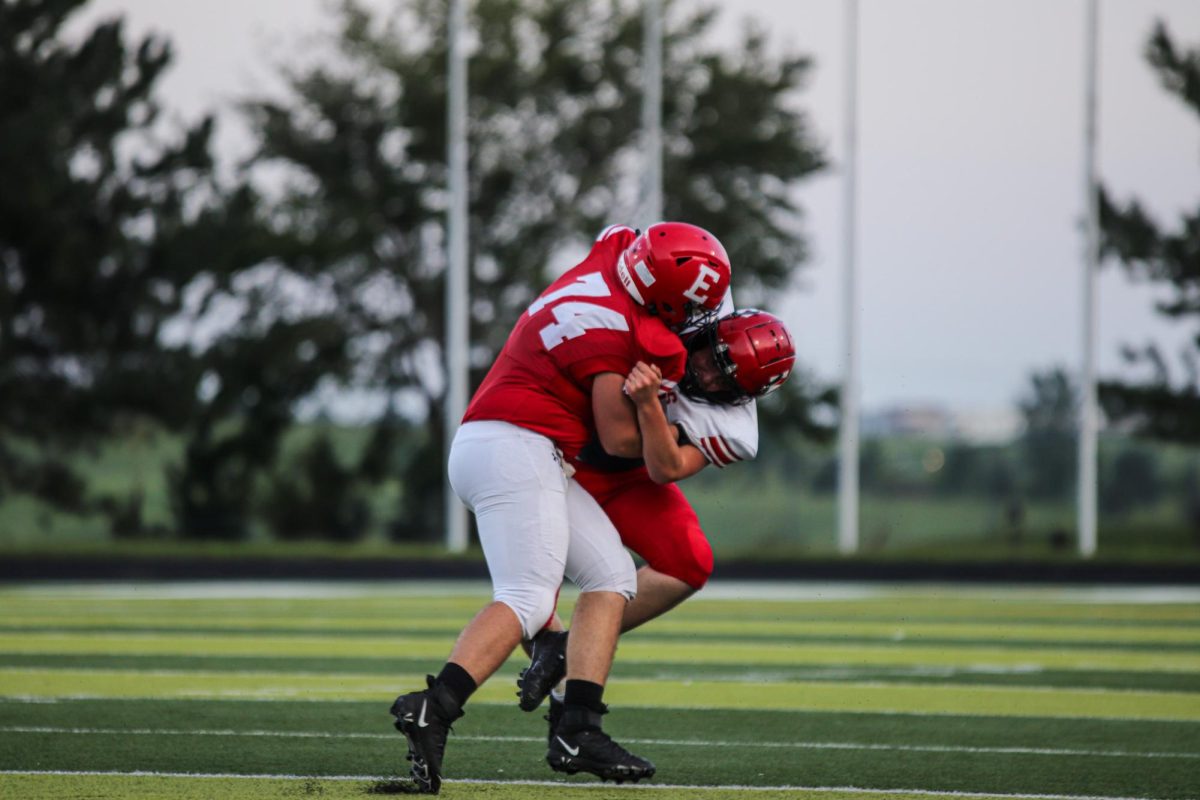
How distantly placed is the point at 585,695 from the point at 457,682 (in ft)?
1.55

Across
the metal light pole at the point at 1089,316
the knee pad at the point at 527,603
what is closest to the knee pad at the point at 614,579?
the knee pad at the point at 527,603

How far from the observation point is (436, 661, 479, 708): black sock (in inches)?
205

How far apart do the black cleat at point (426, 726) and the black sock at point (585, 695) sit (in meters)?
Answer: 0.45

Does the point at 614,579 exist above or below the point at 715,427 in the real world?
below

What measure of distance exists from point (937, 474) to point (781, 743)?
82.9 feet

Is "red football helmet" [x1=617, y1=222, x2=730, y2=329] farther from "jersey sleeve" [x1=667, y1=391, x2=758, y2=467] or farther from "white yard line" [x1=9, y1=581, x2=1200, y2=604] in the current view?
"white yard line" [x1=9, y1=581, x2=1200, y2=604]

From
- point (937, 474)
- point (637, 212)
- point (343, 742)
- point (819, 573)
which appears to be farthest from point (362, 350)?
point (343, 742)

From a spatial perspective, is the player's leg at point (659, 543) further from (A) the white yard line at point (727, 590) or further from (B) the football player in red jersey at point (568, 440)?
(A) the white yard line at point (727, 590)

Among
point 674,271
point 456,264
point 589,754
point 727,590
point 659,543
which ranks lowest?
point 727,590

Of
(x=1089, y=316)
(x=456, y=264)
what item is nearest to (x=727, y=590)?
(x=456, y=264)

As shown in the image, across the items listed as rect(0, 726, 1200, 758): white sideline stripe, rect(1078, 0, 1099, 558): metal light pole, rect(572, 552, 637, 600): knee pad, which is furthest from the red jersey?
rect(1078, 0, 1099, 558): metal light pole

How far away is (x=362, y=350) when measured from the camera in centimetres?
3016

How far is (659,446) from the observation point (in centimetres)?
539

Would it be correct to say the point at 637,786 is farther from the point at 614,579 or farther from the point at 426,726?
the point at 426,726
